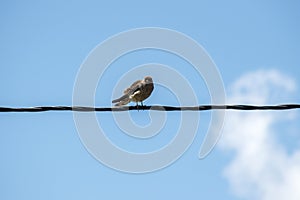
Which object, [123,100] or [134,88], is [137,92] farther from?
[123,100]

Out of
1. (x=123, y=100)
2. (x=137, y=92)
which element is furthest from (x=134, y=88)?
(x=123, y=100)

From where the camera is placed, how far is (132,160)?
384 inches

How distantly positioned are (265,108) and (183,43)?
3499 millimetres

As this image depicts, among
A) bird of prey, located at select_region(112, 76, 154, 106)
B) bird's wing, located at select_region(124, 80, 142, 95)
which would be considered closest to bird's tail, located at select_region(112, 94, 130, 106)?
bird of prey, located at select_region(112, 76, 154, 106)

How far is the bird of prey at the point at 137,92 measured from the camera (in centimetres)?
997

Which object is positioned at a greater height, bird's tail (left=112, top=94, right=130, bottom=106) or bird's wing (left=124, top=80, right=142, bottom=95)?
bird's wing (left=124, top=80, right=142, bottom=95)

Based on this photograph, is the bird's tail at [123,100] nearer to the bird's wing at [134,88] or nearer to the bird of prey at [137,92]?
the bird of prey at [137,92]

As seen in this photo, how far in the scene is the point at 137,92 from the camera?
10.2 meters

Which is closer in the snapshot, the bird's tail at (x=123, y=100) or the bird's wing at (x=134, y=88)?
the bird's tail at (x=123, y=100)

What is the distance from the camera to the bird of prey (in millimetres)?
9970

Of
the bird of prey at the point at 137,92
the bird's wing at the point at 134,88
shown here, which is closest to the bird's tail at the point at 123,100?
the bird of prey at the point at 137,92

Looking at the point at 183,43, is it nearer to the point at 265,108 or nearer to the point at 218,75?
the point at 218,75

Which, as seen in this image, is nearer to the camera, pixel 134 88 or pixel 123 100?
pixel 123 100

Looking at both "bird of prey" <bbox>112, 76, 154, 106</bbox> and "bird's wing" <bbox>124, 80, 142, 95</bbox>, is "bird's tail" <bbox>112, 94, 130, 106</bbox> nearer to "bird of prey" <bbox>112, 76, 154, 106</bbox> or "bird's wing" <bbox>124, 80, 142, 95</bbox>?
"bird of prey" <bbox>112, 76, 154, 106</bbox>
